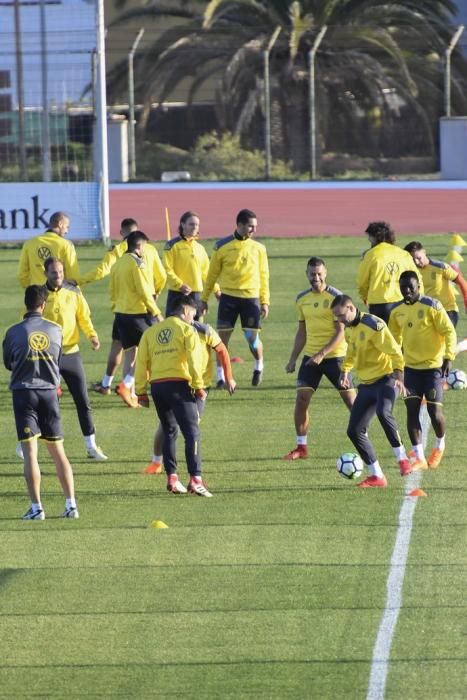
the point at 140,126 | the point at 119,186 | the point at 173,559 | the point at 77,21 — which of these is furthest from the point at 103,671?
the point at 140,126

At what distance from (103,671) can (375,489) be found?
15.5ft

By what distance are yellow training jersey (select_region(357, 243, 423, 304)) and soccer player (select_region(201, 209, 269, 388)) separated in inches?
62.5

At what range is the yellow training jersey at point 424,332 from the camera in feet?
43.8

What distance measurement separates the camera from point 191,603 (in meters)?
9.74

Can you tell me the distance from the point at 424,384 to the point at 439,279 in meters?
3.33

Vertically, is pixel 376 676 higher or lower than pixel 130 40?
lower

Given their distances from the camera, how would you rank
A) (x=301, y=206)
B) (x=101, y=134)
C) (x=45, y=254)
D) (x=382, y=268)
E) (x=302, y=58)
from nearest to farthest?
(x=382, y=268)
(x=45, y=254)
(x=101, y=134)
(x=301, y=206)
(x=302, y=58)

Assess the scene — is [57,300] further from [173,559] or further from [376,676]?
[376,676]

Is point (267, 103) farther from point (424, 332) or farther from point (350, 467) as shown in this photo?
point (350, 467)

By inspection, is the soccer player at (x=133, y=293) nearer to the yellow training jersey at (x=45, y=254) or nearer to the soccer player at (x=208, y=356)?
the yellow training jersey at (x=45, y=254)

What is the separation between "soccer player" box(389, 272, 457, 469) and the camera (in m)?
13.4

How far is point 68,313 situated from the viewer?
1373 cm

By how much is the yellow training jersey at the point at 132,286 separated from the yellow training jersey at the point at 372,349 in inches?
147

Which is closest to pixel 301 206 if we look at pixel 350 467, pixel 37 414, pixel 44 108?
pixel 44 108
